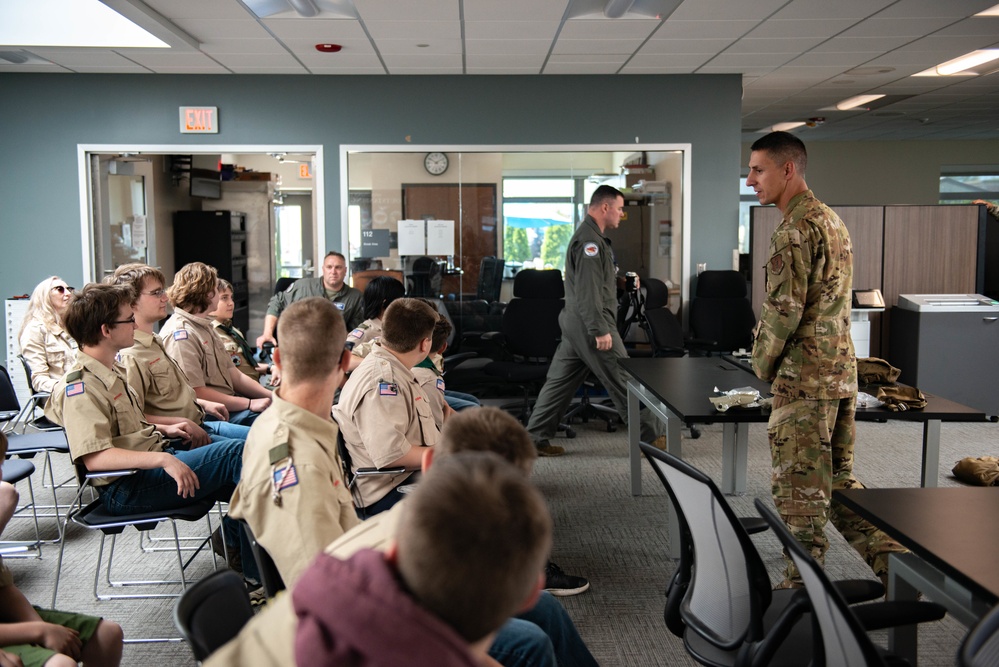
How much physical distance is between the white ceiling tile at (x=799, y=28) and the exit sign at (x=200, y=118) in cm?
429

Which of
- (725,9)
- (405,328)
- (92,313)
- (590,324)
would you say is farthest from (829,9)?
(92,313)

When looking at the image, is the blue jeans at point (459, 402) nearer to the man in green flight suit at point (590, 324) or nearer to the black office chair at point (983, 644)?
the man in green flight suit at point (590, 324)

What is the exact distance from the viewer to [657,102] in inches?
284

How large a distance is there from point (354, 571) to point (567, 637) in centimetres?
134

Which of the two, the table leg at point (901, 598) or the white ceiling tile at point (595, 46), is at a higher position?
the white ceiling tile at point (595, 46)

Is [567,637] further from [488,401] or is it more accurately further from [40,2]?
[40,2]

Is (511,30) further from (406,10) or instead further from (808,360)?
(808,360)

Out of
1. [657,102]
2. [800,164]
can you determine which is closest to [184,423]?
[800,164]

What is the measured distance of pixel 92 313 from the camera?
3061 millimetres

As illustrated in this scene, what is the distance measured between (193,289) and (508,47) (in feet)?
10.5

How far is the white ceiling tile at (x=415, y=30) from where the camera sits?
18.1 feet

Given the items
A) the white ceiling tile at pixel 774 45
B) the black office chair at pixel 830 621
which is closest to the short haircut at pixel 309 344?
the black office chair at pixel 830 621

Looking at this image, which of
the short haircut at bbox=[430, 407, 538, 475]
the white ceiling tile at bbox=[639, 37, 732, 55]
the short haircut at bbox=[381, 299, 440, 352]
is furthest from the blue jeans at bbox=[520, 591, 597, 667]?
the white ceiling tile at bbox=[639, 37, 732, 55]

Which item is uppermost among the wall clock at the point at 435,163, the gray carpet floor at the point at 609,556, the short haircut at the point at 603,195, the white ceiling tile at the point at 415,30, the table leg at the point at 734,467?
the white ceiling tile at the point at 415,30
